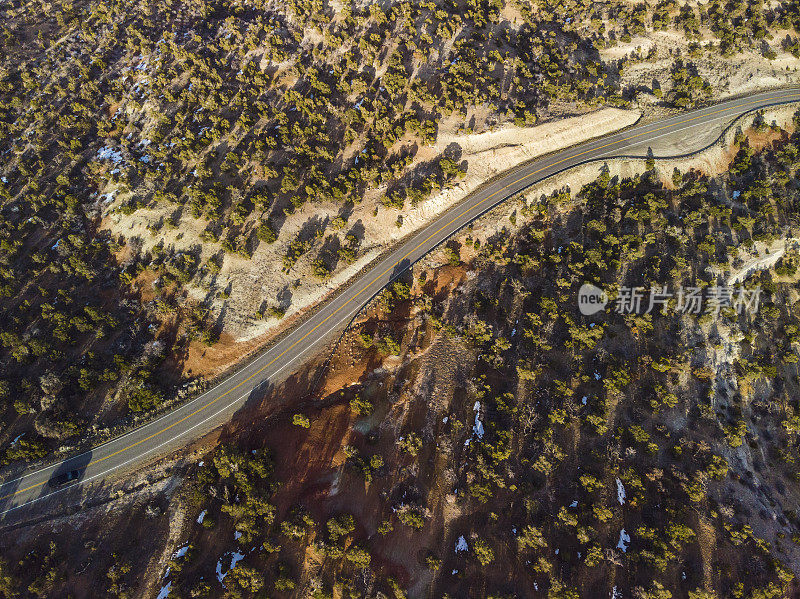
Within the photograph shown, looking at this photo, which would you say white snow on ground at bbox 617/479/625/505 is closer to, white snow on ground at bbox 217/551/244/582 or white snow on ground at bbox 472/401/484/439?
white snow on ground at bbox 472/401/484/439

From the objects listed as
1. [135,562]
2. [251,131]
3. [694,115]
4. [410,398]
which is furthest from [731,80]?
[135,562]

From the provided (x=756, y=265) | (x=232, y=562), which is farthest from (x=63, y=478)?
(x=756, y=265)

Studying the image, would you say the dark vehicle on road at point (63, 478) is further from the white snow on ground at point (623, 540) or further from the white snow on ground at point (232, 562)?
the white snow on ground at point (623, 540)

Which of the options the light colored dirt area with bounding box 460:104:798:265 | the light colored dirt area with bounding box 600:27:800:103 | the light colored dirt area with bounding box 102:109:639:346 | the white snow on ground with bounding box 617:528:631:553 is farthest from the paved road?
the white snow on ground with bounding box 617:528:631:553

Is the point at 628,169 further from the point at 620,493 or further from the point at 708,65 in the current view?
the point at 620,493

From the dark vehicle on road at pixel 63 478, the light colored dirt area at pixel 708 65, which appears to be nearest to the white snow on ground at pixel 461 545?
the dark vehicle on road at pixel 63 478

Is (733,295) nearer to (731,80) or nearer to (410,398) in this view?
(731,80)
